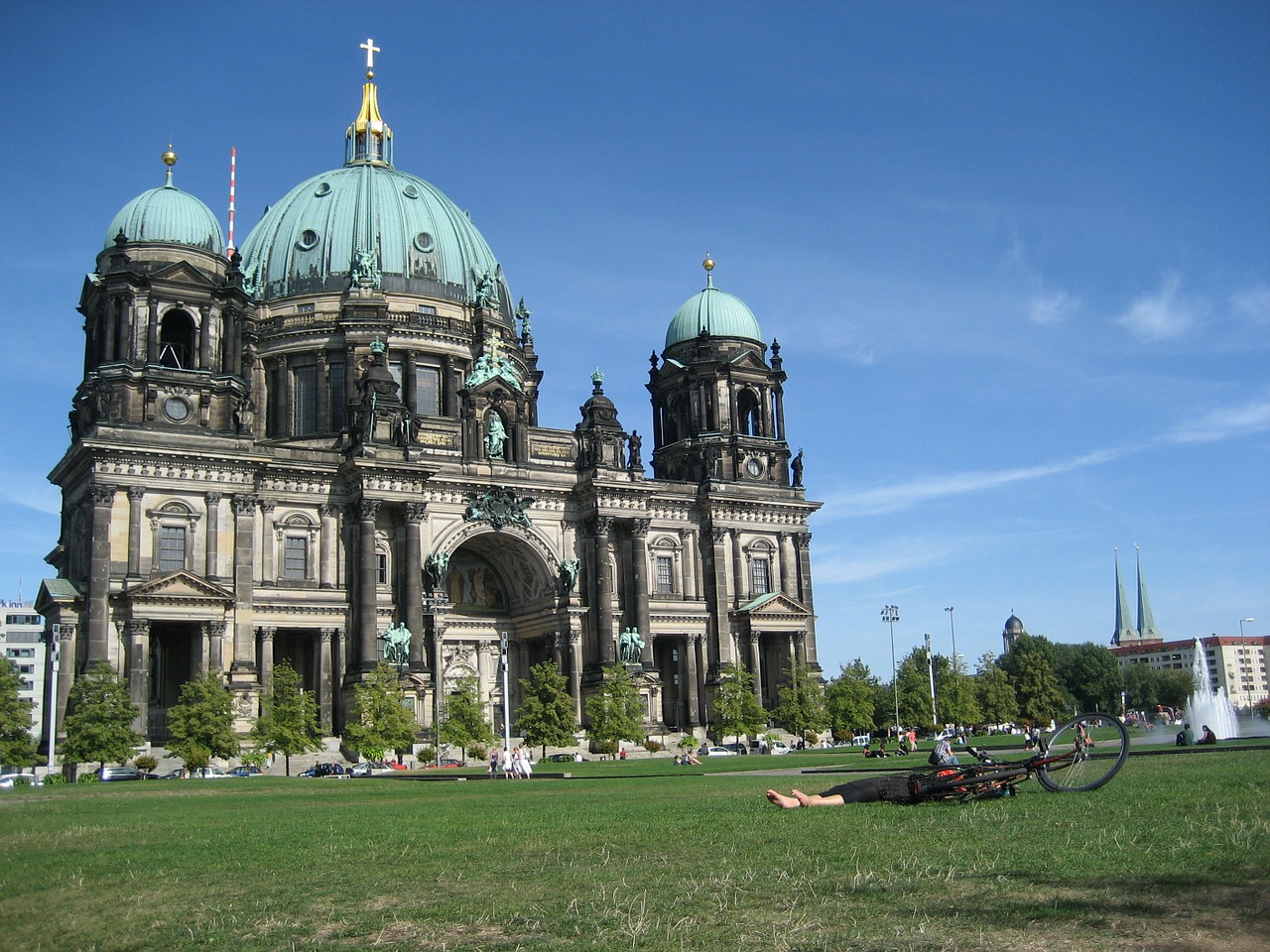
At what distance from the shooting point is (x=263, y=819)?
2473cm

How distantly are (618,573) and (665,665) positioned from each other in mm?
9296

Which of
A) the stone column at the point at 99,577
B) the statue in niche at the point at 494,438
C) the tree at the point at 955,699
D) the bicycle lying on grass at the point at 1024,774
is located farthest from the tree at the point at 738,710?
the bicycle lying on grass at the point at 1024,774

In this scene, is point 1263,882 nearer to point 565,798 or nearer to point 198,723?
point 565,798

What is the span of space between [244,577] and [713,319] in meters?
40.4

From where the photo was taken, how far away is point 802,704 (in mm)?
81000

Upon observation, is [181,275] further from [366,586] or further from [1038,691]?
[1038,691]

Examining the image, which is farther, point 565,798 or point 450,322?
point 450,322

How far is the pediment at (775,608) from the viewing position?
85188 millimetres

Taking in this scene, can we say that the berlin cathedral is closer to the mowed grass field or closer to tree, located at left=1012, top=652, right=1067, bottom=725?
the mowed grass field

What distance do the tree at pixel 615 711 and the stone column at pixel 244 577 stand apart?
19.6 metres

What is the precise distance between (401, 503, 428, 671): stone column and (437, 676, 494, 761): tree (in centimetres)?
481

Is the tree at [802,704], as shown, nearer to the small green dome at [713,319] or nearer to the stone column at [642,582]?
the stone column at [642,582]

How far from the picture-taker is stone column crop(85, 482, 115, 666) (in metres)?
63.4

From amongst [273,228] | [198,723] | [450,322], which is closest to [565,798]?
[198,723]
